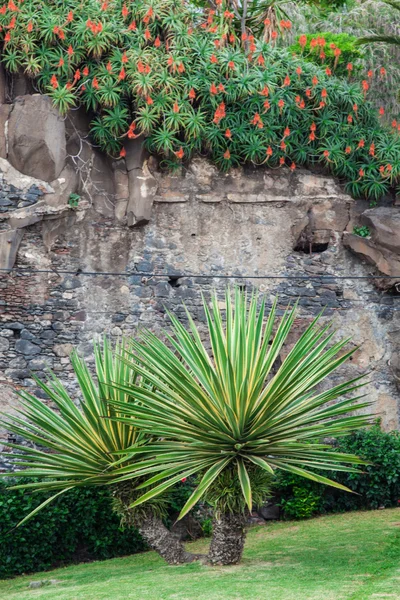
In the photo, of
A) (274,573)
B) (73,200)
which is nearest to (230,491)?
(274,573)

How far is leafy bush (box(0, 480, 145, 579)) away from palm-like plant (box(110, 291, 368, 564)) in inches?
99.5

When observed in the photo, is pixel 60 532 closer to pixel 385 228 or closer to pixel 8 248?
pixel 8 248

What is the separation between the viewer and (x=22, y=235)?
1283 centimetres

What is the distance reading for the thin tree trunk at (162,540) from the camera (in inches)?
369

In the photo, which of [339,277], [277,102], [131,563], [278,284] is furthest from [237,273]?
[131,563]

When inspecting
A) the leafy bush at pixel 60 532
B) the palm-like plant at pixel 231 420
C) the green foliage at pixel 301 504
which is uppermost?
the palm-like plant at pixel 231 420

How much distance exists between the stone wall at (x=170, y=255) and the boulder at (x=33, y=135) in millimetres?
104

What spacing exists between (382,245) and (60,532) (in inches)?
261

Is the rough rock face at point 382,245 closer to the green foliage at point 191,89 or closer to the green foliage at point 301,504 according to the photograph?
the green foliage at point 191,89

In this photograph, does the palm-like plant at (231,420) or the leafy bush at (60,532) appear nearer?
the palm-like plant at (231,420)

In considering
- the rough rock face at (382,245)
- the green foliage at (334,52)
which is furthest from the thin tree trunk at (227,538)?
the green foliage at (334,52)

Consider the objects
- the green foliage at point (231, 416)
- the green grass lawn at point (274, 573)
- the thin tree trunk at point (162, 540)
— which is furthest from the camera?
the thin tree trunk at point (162, 540)

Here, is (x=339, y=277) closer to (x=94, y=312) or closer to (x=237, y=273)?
(x=237, y=273)

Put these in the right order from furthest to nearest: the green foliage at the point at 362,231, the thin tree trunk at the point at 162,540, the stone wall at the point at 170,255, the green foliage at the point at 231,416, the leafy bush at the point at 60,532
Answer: the green foliage at the point at 362,231, the stone wall at the point at 170,255, the leafy bush at the point at 60,532, the thin tree trunk at the point at 162,540, the green foliage at the point at 231,416
